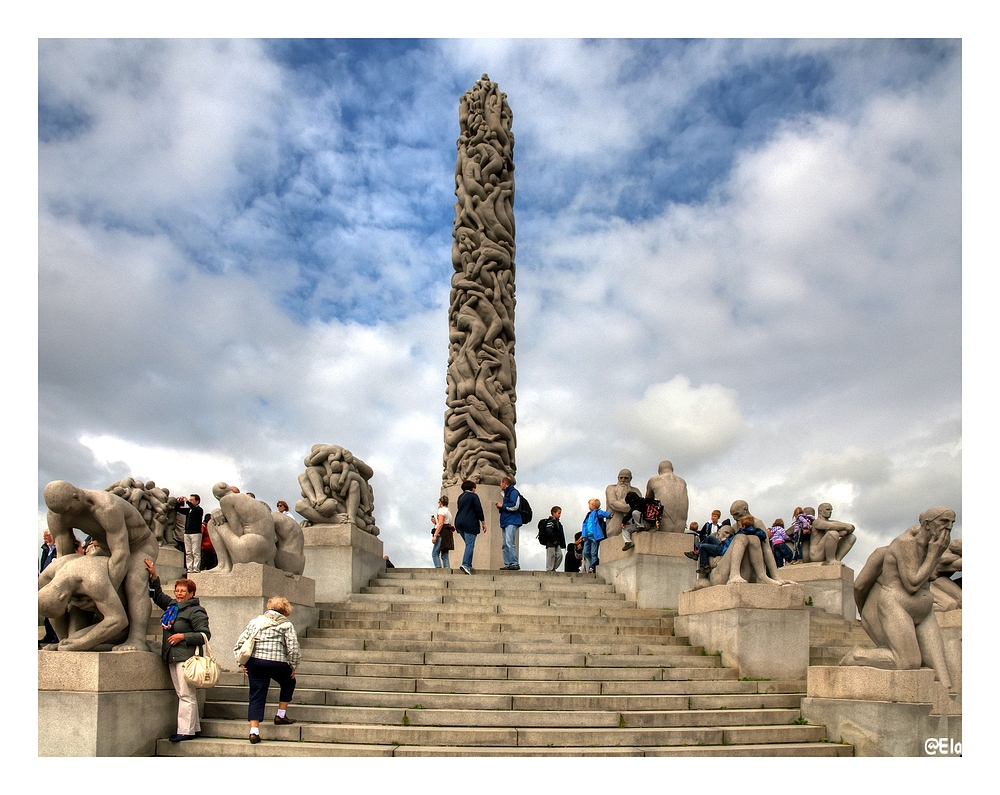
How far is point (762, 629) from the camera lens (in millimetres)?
9938

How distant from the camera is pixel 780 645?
9.91m

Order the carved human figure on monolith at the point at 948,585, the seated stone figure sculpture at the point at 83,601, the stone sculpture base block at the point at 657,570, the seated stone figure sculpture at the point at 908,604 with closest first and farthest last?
the seated stone figure sculpture at the point at 83,601 → the seated stone figure sculpture at the point at 908,604 → the carved human figure on monolith at the point at 948,585 → the stone sculpture base block at the point at 657,570

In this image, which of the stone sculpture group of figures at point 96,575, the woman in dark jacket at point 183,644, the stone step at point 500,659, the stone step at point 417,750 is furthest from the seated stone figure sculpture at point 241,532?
the stone step at point 417,750

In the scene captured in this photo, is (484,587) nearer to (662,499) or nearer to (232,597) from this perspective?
(662,499)

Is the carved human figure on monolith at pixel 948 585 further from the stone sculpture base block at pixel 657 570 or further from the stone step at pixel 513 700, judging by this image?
the stone step at pixel 513 700

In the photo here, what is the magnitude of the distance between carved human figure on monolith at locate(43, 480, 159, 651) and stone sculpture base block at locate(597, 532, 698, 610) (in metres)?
7.18

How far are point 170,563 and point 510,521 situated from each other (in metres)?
5.84

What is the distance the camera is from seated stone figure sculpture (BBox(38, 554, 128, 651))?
769 centimetres

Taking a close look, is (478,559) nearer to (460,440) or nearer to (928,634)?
(460,440)

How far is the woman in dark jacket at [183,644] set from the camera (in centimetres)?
776

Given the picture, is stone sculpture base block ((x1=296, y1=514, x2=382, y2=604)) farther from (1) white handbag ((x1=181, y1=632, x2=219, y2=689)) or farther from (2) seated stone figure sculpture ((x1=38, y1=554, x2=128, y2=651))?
(1) white handbag ((x1=181, y1=632, x2=219, y2=689))

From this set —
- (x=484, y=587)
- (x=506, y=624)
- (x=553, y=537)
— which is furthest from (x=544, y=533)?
(x=506, y=624)

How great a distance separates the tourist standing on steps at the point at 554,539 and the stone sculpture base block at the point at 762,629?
22.6 feet

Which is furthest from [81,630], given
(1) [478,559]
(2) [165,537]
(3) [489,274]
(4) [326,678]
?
(3) [489,274]
